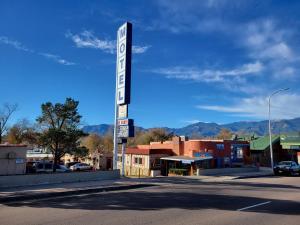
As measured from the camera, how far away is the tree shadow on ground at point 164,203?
44.4 feet

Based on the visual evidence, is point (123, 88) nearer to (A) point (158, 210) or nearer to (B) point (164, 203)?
(B) point (164, 203)

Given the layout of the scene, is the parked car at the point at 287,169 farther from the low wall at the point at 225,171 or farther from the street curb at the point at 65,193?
the street curb at the point at 65,193

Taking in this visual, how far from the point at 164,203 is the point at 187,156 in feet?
87.6

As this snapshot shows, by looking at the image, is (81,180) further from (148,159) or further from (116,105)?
(148,159)

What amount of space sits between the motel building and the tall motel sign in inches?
412

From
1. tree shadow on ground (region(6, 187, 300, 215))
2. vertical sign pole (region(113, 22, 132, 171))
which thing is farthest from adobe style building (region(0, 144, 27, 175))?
tree shadow on ground (region(6, 187, 300, 215))

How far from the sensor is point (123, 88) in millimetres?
27438

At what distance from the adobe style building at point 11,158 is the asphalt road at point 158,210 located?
9.05 meters

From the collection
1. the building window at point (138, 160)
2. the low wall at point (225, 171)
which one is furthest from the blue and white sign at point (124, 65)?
the building window at point (138, 160)

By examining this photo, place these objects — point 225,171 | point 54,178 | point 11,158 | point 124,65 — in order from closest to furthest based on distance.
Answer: point 54,178
point 11,158
point 124,65
point 225,171

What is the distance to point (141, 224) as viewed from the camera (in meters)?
10.4

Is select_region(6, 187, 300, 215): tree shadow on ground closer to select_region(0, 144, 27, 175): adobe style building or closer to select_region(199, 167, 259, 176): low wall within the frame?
select_region(0, 144, 27, 175): adobe style building

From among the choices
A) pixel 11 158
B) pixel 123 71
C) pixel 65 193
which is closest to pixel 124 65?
pixel 123 71

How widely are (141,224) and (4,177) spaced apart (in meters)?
13.2
